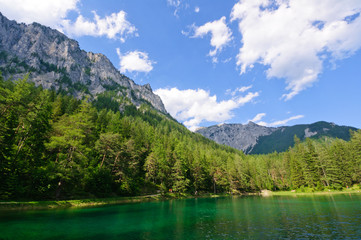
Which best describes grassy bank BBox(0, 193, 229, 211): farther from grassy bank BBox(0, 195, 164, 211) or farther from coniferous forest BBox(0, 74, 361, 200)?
coniferous forest BBox(0, 74, 361, 200)

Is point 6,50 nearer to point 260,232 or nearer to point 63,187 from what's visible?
point 63,187

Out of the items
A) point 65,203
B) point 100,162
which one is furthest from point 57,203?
point 100,162

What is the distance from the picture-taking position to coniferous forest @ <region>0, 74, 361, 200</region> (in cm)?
3474

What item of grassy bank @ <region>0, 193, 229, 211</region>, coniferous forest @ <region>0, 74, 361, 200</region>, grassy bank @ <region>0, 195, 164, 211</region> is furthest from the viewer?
coniferous forest @ <region>0, 74, 361, 200</region>

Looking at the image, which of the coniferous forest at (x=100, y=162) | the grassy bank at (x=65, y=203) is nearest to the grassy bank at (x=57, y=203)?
the grassy bank at (x=65, y=203)

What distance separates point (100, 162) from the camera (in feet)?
181

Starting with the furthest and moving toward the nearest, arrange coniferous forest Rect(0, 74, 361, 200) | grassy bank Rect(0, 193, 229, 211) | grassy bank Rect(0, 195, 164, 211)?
coniferous forest Rect(0, 74, 361, 200) → grassy bank Rect(0, 193, 229, 211) → grassy bank Rect(0, 195, 164, 211)

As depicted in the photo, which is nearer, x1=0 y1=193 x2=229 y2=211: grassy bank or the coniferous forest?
x1=0 y1=193 x2=229 y2=211: grassy bank

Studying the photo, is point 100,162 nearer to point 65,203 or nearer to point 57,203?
point 65,203

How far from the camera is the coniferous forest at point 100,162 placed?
114 ft

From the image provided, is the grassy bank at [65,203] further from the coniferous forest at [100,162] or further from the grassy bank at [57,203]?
the coniferous forest at [100,162]

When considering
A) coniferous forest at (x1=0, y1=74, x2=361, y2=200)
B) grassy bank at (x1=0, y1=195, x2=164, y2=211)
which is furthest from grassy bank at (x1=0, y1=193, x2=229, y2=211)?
coniferous forest at (x1=0, y1=74, x2=361, y2=200)

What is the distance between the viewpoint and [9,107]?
1187 inches

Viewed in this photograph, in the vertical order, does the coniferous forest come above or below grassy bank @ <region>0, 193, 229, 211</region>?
above
